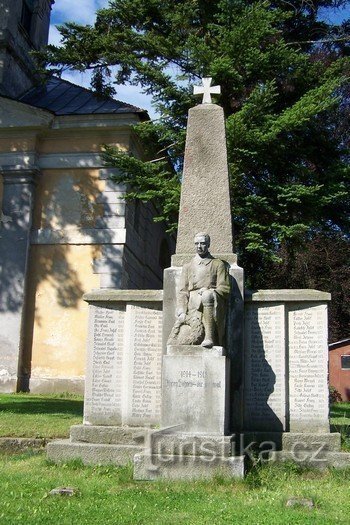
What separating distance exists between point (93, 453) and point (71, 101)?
633 inches

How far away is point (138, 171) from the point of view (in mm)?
15852

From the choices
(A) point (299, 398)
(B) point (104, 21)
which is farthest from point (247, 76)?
(A) point (299, 398)

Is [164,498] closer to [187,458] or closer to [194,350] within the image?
Result: [187,458]

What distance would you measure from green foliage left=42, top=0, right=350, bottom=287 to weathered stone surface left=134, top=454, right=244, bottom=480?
29.0 feet

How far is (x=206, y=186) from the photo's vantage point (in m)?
7.66

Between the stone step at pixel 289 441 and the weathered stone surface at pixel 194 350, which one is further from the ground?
the weathered stone surface at pixel 194 350

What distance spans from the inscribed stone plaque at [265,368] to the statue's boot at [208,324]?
2.90 ft

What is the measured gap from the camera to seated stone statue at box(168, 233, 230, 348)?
6.34 meters

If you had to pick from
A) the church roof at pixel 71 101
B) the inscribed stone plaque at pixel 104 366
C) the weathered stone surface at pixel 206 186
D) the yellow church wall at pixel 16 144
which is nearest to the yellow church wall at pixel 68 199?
the yellow church wall at pixel 16 144

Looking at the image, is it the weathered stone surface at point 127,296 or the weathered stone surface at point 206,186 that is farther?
the weathered stone surface at point 206,186

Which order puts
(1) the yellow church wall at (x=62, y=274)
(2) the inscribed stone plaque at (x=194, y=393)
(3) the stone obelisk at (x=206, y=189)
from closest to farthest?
(2) the inscribed stone plaque at (x=194, y=393) → (3) the stone obelisk at (x=206, y=189) → (1) the yellow church wall at (x=62, y=274)

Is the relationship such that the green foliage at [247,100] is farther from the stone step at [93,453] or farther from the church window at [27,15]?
the stone step at [93,453]

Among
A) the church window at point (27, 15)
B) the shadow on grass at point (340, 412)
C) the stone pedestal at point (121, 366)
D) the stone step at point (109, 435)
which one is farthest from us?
the church window at point (27, 15)

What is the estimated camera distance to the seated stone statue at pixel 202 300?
20.8ft
